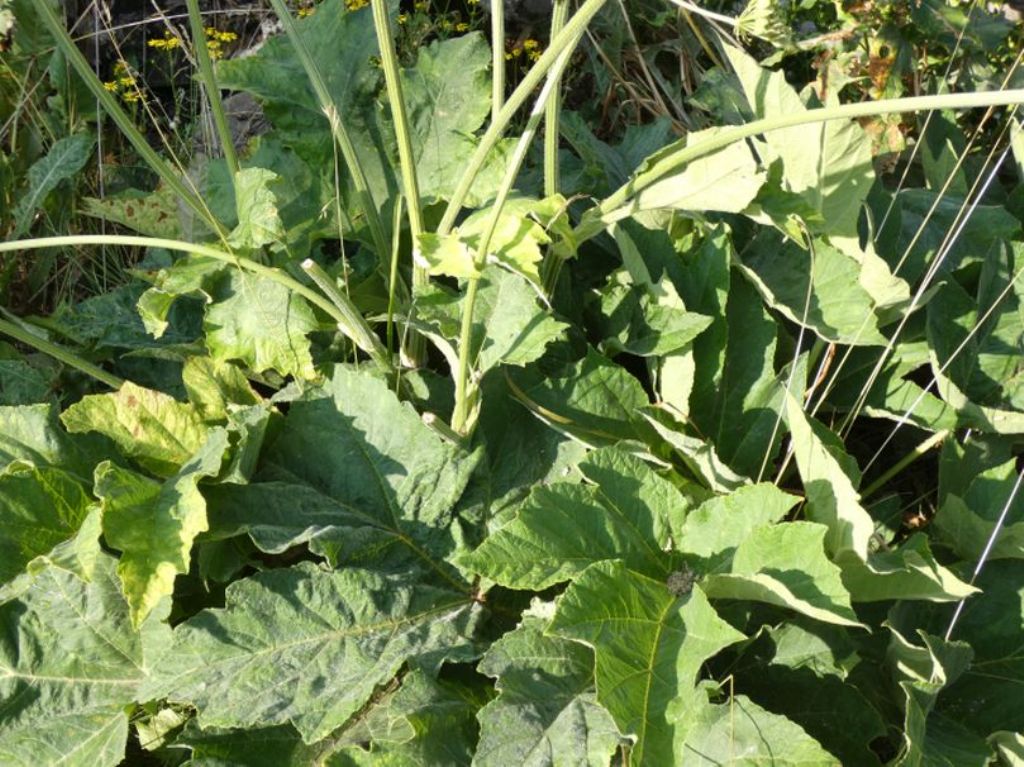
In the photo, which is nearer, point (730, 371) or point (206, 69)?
point (206, 69)

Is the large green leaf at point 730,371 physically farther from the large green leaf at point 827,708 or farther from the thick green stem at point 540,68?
the thick green stem at point 540,68

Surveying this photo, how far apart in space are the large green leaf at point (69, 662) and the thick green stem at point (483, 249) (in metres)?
0.50

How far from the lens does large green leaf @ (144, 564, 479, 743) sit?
1389mm

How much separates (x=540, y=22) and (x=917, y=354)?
1.45m

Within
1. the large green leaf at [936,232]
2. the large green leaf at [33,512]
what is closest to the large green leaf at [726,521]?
the large green leaf at [936,232]

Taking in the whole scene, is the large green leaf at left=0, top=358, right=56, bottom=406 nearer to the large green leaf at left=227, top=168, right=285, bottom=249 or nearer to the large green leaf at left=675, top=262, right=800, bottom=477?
the large green leaf at left=227, top=168, right=285, bottom=249

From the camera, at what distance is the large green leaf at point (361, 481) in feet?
5.13

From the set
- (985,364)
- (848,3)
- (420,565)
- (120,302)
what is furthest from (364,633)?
(848,3)

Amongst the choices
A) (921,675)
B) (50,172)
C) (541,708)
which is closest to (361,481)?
(541,708)

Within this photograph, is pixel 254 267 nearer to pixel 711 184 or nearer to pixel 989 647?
pixel 711 184

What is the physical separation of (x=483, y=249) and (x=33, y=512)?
2.42 feet

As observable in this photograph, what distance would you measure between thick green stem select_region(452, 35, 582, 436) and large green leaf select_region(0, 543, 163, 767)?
50cm

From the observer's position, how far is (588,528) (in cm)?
148

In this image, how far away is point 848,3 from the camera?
2.44m
